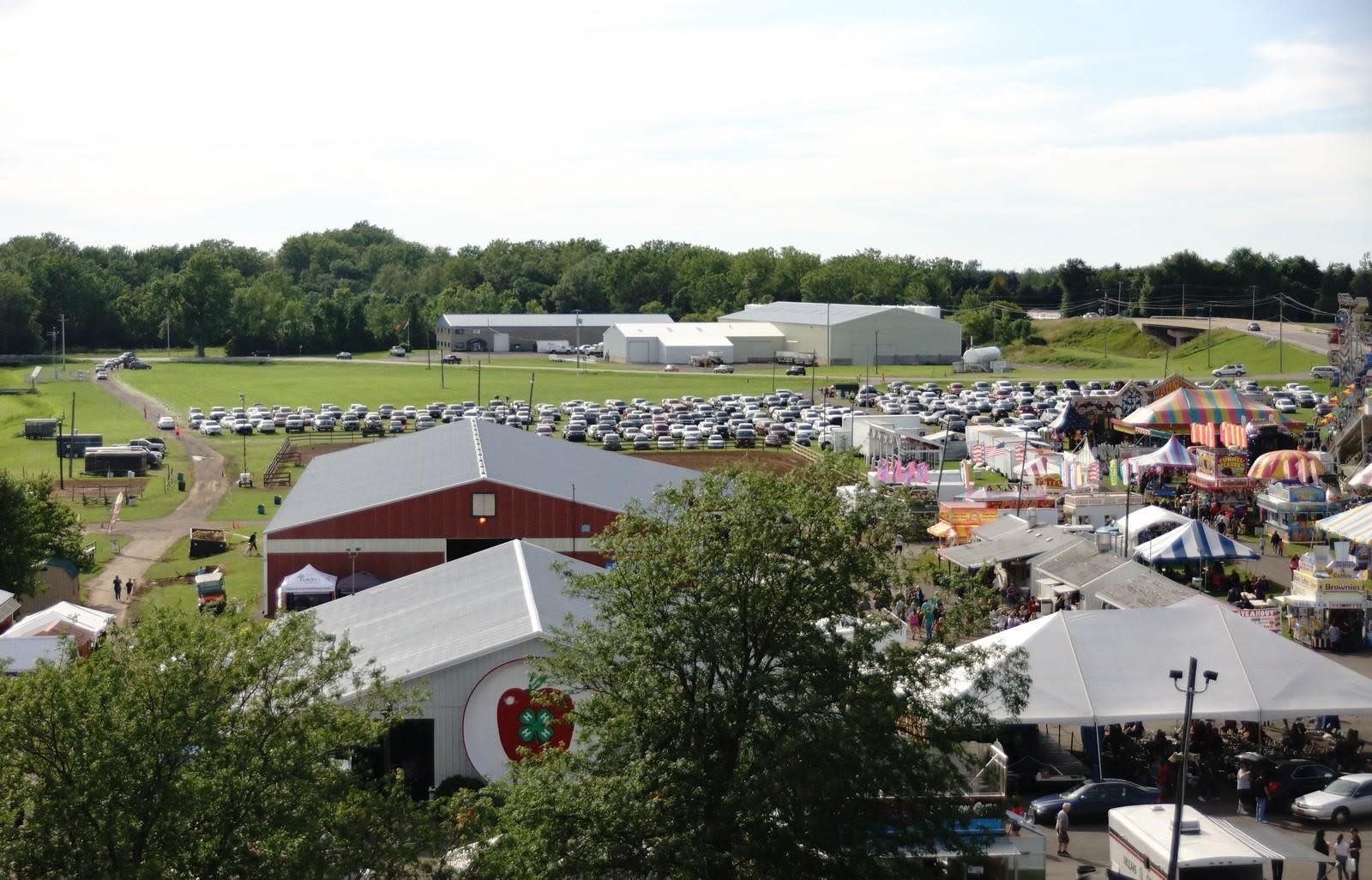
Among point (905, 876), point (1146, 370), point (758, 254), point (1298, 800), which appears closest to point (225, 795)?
point (905, 876)

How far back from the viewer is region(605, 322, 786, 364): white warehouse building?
353 ft

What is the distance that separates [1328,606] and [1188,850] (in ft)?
48.3

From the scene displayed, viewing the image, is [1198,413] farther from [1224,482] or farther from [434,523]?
[434,523]

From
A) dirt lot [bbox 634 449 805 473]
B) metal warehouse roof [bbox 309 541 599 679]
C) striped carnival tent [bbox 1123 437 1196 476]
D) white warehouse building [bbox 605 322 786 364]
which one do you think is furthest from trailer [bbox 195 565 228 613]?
white warehouse building [bbox 605 322 786 364]

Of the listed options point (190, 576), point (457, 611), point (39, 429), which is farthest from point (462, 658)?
point (39, 429)

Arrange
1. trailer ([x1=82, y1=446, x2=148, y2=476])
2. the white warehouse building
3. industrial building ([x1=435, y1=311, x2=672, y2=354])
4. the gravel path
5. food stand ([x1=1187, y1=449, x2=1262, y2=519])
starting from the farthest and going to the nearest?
industrial building ([x1=435, y1=311, x2=672, y2=354]) → the white warehouse building → trailer ([x1=82, y1=446, x2=148, y2=476]) → food stand ([x1=1187, y1=449, x2=1262, y2=519]) → the gravel path

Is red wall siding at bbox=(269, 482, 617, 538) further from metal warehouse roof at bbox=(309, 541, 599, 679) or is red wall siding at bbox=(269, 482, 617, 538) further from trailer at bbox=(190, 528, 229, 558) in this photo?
trailer at bbox=(190, 528, 229, 558)

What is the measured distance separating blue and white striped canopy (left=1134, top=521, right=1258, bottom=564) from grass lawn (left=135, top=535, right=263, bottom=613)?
67.8 feet

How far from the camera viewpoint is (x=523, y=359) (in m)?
114

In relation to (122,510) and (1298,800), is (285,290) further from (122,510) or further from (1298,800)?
(1298,800)

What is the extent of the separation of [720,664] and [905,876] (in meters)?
2.53

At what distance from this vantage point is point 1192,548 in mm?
32938

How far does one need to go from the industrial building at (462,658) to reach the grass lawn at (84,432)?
19.9 meters

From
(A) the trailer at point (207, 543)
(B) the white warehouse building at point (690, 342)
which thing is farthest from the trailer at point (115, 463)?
(B) the white warehouse building at point (690, 342)
